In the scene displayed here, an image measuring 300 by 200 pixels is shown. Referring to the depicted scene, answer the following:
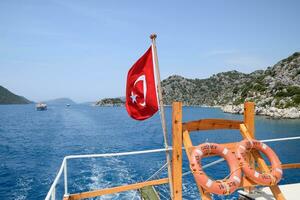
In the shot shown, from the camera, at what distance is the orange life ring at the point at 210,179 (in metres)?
4.08

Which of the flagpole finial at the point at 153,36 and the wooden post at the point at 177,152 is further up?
the flagpole finial at the point at 153,36

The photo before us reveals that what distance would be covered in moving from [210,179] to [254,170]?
0.78 metres

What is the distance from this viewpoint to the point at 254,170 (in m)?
4.34

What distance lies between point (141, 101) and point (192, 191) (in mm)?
11581

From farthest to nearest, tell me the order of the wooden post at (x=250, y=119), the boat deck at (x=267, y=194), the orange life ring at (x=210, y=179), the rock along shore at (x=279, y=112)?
the rock along shore at (x=279, y=112), the boat deck at (x=267, y=194), the wooden post at (x=250, y=119), the orange life ring at (x=210, y=179)

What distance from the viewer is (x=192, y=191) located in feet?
48.6

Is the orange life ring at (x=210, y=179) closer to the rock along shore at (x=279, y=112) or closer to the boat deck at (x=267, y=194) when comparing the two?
the boat deck at (x=267, y=194)

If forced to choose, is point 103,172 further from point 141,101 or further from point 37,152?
point 141,101

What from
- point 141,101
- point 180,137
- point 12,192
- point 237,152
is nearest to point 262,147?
point 237,152

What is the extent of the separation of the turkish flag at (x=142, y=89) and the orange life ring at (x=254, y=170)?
167cm

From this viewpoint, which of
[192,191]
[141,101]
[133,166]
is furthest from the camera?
[133,166]

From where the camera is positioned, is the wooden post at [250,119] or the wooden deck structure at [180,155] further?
the wooden post at [250,119]

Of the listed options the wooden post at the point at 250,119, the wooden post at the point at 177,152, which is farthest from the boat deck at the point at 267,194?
the wooden post at the point at 177,152

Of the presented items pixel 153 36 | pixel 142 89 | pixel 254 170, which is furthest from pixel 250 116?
pixel 153 36
